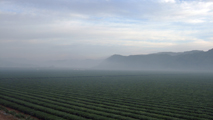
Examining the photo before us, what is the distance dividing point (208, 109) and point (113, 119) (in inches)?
433

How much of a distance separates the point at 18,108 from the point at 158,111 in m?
14.0

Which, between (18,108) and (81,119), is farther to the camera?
(18,108)

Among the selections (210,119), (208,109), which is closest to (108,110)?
(210,119)

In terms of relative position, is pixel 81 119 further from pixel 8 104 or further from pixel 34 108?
pixel 8 104

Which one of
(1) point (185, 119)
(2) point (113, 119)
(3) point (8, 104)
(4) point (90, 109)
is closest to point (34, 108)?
(3) point (8, 104)

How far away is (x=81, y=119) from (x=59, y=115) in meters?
2.35

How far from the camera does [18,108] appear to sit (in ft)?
57.1

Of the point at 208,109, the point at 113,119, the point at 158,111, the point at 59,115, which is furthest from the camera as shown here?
the point at 208,109

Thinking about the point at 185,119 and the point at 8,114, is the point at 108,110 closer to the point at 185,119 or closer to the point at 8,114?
the point at 185,119

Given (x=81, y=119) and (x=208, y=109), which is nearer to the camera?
(x=81, y=119)

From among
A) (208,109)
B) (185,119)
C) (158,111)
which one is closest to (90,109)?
(158,111)

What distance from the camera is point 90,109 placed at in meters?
17.4

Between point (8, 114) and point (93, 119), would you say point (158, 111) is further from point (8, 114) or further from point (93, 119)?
point (8, 114)

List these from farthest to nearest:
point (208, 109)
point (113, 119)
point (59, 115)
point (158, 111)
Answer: point (208, 109) < point (158, 111) < point (59, 115) < point (113, 119)
